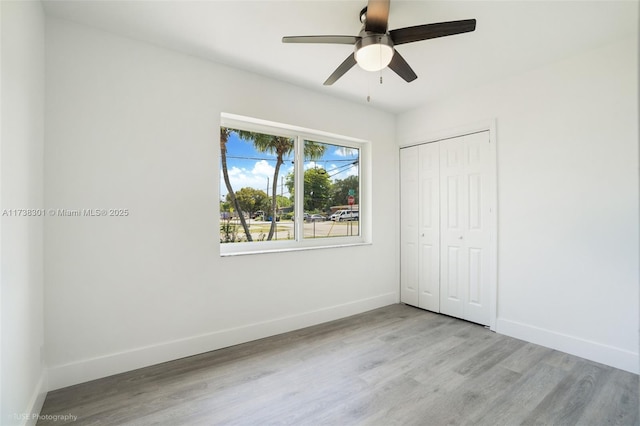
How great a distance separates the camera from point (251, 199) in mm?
3201

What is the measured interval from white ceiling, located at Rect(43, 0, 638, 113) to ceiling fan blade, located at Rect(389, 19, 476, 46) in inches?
11.1

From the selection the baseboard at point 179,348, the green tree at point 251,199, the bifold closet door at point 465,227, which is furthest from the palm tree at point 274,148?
the bifold closet door at point 465,227

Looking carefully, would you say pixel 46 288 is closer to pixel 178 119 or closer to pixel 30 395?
pixel 30 395

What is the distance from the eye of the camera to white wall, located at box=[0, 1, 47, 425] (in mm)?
1490

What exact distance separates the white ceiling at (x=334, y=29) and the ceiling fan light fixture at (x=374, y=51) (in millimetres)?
320

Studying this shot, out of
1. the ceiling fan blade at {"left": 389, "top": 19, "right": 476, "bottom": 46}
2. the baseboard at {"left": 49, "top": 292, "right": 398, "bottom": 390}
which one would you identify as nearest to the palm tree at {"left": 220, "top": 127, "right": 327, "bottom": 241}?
the baseboard at {"left": 49, "top": 292, "right": 398, "bottom": 390}

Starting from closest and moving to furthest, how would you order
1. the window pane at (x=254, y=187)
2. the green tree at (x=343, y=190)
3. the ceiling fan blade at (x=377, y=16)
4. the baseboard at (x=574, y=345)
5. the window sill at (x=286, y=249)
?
the ceiling fan blade at (x=377, y=16), the baseboard at (x=574, y=345), the window sill at (x=286, y=249), the window pane at (x=254, y=187), the green tree at (x=343, y=190)

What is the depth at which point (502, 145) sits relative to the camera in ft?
10.2

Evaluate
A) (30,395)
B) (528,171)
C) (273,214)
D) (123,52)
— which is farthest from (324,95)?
(30,395)

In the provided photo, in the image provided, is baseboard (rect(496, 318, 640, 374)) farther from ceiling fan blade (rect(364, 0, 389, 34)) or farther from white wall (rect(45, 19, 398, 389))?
ceiling fan blade (rect(364, 0, 389, 34))

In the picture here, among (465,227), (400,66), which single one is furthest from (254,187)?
(465,227)

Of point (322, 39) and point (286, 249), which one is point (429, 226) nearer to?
point (286, 249)

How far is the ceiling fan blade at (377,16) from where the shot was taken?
5.69 feet

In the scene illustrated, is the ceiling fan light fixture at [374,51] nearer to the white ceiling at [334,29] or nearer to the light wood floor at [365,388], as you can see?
the white ceiling at [334,29]
